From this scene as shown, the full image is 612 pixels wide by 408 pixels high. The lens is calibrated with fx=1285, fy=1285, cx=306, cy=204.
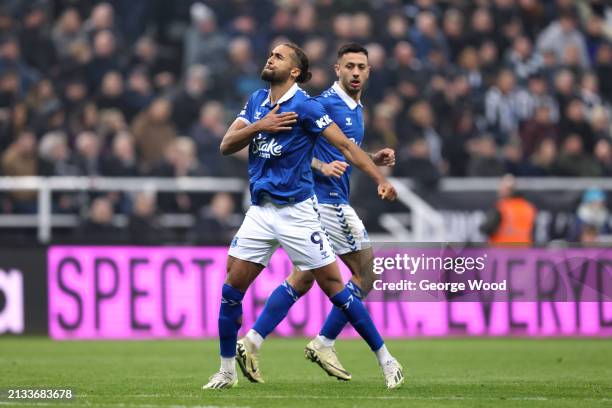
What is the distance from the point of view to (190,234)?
17578mm

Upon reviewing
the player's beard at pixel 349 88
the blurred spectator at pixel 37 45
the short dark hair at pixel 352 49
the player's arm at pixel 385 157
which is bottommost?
the player's arm at pixel 385 157

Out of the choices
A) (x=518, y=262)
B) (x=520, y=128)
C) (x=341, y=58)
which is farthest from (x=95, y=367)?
(x=520, y=128)

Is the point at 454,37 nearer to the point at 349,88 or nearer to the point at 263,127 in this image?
the point at 349,88

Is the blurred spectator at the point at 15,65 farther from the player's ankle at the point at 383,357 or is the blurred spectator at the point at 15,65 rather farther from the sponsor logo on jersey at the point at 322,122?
the player's ankle at the point at 383,357

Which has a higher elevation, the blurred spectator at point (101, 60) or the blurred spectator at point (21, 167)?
the blurred spectator at point (101, 60)

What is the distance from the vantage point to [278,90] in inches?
372

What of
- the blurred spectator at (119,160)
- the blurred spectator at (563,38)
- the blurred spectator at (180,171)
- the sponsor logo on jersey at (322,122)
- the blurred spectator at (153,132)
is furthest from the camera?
the blurred spectator at (563,38)

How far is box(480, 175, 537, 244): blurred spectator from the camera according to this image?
57.4ft

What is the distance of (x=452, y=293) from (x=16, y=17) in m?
12.0

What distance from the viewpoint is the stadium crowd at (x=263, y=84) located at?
1817 centimetres

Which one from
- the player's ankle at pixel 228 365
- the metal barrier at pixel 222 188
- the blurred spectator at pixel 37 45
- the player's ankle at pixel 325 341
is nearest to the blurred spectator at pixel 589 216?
the metal barrier at pixel 222 188

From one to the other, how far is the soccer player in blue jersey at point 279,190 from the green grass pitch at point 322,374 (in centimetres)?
77

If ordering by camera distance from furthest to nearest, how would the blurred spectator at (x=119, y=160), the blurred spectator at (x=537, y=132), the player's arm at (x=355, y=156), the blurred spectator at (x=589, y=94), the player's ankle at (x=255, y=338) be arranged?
the blurred spectator at (x=589, y=94), the blurred spectator at (x=537, y=132), the blurred spectator at (x=119, y=160), the player's ankle at (x=255, y=338), the player's arm at (x=355, y=156)

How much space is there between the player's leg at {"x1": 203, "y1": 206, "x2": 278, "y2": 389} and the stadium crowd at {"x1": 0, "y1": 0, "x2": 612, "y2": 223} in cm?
846
